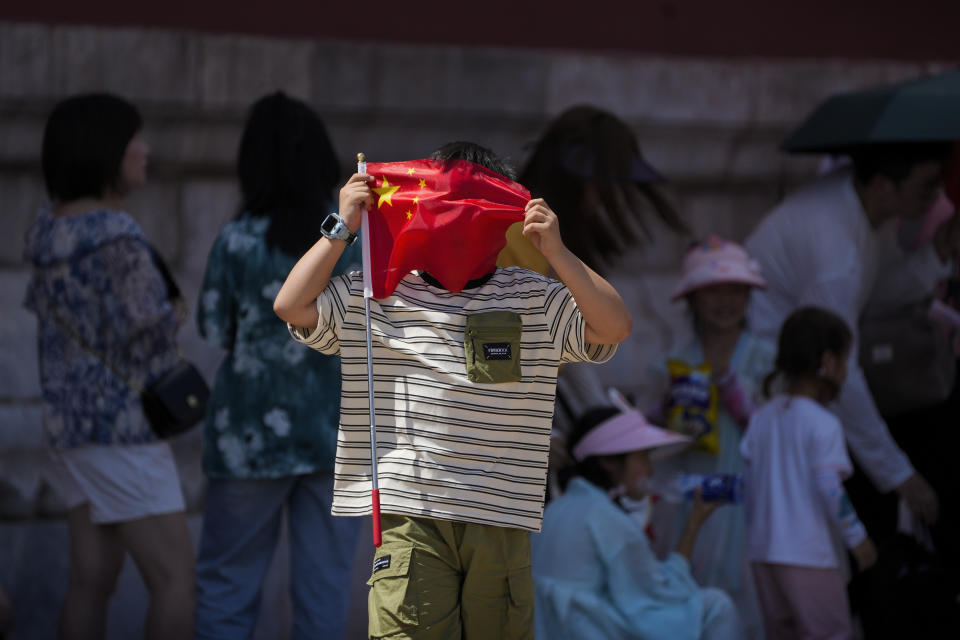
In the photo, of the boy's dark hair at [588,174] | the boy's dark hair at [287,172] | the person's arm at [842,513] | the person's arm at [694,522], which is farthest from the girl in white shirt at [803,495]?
the boy's dark hair at [287,172]

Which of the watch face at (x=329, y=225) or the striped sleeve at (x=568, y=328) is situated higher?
the watch face at (x=329, y=225)

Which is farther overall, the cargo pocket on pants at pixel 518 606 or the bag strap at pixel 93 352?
the bag strap at pixel 93 352

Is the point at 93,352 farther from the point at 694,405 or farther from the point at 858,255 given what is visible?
the point at 858,255

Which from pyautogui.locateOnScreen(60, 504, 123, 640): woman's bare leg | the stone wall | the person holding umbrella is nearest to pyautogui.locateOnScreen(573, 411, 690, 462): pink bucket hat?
the person holding umbrella

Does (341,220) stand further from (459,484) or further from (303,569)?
(303,569)

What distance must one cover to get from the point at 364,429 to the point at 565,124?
195 centimetres

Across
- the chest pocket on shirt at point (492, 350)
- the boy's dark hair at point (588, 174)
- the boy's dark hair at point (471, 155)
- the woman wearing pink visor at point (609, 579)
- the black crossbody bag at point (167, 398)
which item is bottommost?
the woman wearing pink visor at point (609, 579)

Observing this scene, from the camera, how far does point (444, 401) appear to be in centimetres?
304

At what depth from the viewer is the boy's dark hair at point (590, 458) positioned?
452 centimetres

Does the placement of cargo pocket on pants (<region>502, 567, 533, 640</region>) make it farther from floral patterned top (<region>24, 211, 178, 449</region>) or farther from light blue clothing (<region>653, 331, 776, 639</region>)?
light blue clothing (<region>653, 331, 776, 639</region>)

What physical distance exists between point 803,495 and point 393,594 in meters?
1.94

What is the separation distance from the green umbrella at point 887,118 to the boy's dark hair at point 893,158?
6 cm

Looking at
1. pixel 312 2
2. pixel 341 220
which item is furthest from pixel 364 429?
pixel 312 2

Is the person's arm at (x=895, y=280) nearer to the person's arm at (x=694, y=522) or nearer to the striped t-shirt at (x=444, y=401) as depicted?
the person's arm at (x=694, y=522)
